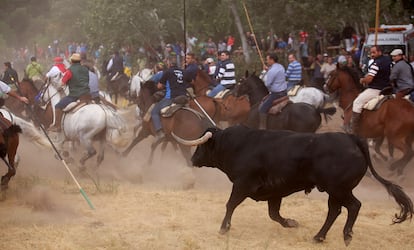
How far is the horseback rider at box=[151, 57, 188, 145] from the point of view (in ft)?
47.6

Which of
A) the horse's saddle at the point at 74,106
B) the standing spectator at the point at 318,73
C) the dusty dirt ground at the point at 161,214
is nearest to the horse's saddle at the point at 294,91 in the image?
the dusty dirt ground at the point at 161,214

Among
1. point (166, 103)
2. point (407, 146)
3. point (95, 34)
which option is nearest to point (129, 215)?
point (166, 103)

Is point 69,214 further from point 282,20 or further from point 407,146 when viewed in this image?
point 282,20

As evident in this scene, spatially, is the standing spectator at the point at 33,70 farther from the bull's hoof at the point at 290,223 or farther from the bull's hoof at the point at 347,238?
the bull's hoof at the point at 347,238

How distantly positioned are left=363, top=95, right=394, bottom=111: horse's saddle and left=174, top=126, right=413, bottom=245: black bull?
5.03 m

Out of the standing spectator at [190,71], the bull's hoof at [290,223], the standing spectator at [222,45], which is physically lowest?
the standing spectator at [222,45]

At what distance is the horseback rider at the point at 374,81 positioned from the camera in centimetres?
1367

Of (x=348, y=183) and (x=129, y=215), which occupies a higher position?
(x=348, y=183)

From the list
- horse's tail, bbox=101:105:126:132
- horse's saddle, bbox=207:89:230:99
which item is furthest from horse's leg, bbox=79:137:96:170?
horse's saddle, bbox=207:89:230:99

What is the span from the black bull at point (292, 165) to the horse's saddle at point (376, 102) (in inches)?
198

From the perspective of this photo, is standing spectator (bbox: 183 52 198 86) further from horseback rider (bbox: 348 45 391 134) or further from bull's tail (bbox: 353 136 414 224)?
bull's tail (bbox: 353 136 414 224)

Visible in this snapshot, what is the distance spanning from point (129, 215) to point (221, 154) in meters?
1.96

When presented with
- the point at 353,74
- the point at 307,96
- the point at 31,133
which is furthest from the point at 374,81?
the point at 31,133

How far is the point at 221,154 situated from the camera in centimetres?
941
